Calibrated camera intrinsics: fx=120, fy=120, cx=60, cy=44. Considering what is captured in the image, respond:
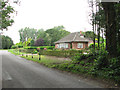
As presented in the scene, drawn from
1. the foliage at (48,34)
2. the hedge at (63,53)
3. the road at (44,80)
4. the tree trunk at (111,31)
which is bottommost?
the road at (44,80)

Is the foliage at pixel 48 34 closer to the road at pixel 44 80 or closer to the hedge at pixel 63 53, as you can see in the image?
the hedge at pixel 63 53

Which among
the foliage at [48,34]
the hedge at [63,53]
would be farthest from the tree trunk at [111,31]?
the foliage at [48,34]

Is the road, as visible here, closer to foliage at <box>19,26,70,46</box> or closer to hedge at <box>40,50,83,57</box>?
hedge at <box>40,50,83,57</box>

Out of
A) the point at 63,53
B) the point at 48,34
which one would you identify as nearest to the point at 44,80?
the point at 63,53

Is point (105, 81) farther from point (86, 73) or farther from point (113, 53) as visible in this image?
point (113, 53)

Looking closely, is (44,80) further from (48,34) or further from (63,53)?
(48,34)

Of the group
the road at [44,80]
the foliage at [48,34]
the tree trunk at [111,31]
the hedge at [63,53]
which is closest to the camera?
the road at [44,80]

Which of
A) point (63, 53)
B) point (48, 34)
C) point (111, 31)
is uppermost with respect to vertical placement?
point (48, 34)

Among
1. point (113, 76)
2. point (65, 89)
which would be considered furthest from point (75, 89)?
point (113, 76)

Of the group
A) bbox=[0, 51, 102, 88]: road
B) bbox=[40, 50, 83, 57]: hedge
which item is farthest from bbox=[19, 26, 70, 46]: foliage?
bbox=[0, 51, 102, 88]: road

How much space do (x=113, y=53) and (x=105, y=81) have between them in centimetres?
296

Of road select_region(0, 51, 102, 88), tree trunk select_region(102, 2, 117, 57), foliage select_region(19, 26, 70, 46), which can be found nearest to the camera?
road select_region(0, 51, 102, 88)

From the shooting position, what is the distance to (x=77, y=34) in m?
40.2

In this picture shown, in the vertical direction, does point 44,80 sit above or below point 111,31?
below
